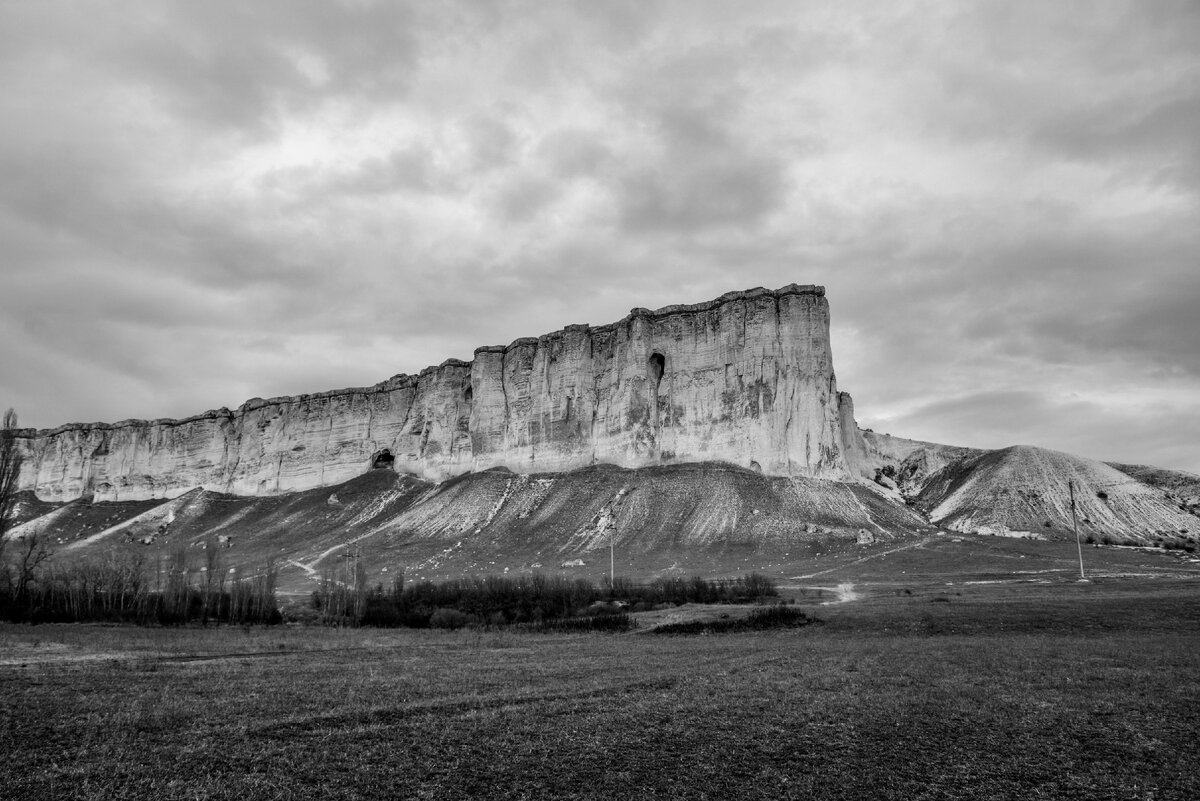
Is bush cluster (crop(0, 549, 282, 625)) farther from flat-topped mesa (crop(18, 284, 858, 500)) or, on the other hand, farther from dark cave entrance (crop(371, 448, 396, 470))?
dark cave entrance (crop(371, 448, 396, 470))

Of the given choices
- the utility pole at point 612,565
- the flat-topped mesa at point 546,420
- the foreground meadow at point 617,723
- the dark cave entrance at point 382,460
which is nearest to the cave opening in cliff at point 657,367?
the flat-topped mesa at point 546,420

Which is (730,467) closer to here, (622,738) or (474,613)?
(474,613)

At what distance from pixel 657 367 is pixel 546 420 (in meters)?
19.9

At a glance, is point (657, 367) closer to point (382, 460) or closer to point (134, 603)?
point (382, 460)

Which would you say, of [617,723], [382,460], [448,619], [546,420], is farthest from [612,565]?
[382,460]

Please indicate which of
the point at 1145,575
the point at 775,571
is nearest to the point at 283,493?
the point at 775,571

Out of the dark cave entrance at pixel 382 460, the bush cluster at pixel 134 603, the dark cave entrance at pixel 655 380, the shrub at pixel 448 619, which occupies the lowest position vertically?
the shrub at pixel 448 619

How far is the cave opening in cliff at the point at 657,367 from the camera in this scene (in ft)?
404

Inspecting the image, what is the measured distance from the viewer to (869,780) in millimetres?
10891

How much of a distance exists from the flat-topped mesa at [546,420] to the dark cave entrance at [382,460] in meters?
0.39

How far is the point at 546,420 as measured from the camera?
421 feet

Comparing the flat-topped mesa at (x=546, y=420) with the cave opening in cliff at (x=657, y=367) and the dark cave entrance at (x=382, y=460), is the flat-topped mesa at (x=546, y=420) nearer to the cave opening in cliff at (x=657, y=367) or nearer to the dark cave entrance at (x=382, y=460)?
the cave opening in cliff at (x=657, y=367)

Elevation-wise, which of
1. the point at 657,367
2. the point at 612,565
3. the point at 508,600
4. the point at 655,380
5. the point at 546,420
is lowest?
the point at 508,600

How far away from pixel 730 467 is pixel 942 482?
1671 inches
